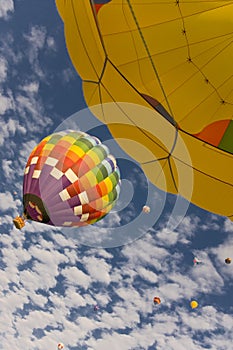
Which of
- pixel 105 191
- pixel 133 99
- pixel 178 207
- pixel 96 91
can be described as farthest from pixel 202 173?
pixel 105 191

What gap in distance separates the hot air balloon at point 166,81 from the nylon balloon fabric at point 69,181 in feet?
9.72

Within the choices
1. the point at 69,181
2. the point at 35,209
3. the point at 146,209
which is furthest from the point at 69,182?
the point at 146,209

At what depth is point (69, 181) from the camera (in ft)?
40.3

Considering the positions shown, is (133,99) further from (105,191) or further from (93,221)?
(93,221)

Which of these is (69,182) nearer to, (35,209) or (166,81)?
(35,209)

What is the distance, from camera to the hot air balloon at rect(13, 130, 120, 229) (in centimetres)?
1210

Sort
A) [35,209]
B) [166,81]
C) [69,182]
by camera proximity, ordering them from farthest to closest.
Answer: [69,182], [35,209], [166,81]

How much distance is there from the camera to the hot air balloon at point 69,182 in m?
12.1

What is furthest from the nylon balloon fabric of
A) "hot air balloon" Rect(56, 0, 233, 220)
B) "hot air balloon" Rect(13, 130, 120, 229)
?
"hot air balloon" Rect(56, 0, 233, 220)

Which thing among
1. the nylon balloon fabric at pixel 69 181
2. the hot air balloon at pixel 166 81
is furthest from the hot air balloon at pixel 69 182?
the hot air balloon at pixel 166 81

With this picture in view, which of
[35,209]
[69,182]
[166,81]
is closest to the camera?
[166,81]

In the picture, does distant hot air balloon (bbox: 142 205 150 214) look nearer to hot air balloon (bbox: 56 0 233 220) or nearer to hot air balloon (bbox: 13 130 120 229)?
hot air balloon (bbox: 13 130 120 229)

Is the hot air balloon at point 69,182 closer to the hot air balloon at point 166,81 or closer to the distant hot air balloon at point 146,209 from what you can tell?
the distant hot air balloon at point 146,209

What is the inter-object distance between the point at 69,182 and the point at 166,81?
5523 millimetres
